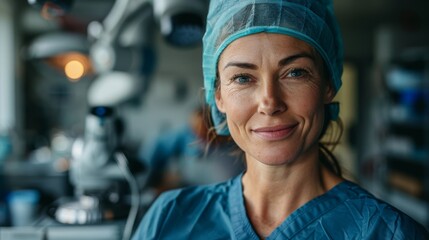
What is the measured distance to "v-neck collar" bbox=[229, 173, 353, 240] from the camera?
0.95 m

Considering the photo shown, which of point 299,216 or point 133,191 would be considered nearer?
point 299,216

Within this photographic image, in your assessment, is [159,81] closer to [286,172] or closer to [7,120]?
[7,120]

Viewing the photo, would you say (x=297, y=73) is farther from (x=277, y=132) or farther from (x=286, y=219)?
(x=286, y=219)

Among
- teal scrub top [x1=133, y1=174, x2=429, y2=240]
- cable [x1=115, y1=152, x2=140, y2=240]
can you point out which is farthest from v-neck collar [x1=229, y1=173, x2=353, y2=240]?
cable [x1=115, y1=152, x2=140, y2=240]

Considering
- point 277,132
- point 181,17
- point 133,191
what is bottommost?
point 133,191

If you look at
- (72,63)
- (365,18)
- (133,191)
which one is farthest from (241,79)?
(365,18)

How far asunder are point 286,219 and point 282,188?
0.06m

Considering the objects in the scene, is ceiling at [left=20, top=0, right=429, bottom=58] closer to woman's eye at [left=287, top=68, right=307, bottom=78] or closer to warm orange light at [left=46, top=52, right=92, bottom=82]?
warm orange light at [left=46, top=52, right=92, bottom=82]

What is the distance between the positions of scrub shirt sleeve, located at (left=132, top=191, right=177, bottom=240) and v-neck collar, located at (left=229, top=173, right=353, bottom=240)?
155 millimetres

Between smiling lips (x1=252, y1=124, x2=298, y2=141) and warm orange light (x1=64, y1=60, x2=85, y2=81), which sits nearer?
smiling lips (x1=252, y1=124, x2=298, y2=141)

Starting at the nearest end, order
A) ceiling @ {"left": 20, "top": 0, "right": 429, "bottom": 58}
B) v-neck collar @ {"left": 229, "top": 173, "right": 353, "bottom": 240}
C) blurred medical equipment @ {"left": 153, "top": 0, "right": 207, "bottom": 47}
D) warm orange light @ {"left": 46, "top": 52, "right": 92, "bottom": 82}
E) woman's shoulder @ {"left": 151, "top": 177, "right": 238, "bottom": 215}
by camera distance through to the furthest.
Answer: v-neck collar @ {"left": 229, "top": 173, "right": 353, "bottom": 240}, woman's shoulder @ {"left": 151, "top": 177, "right": 238, "bottom": 215}, blurred medical equipment @ {"left": 153, "top": 0, "right": 207, "bottom": 47}, warm orange light @ {"left": 46, "top": 52, "right": 92, "bottom": 82}, ceiling @ {"left": 20, "top": 0, "right": 429, "bottom": 58}

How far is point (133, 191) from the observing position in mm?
1569

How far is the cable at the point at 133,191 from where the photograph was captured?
147 cm

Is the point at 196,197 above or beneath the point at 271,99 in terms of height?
beneath
